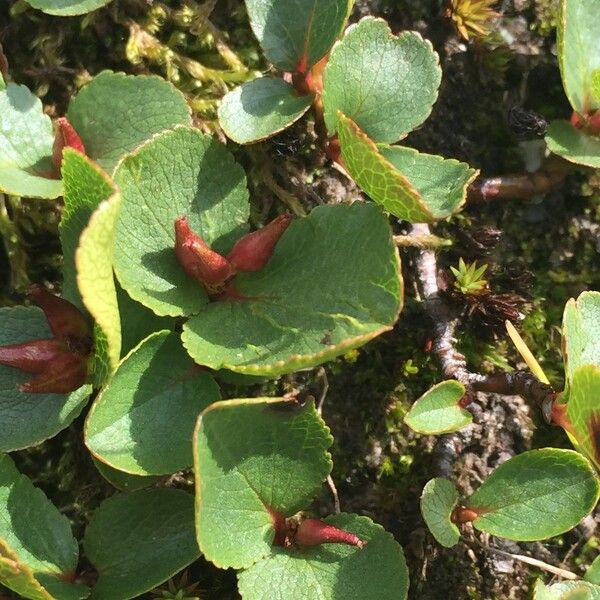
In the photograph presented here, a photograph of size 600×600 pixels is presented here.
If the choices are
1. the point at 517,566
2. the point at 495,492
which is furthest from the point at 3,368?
the point at 517,566

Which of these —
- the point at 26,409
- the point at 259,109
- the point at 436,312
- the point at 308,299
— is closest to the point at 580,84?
the point at 436,312

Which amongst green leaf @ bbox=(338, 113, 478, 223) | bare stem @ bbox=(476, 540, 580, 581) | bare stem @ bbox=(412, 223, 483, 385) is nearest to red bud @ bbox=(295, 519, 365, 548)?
bare stem @ bbox=(476, 540, 580, 581)

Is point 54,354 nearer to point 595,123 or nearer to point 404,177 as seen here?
point 404,177

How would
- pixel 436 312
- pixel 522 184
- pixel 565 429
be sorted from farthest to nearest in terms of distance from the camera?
pixel 522 184 → pixel 436 312 → pixel 565 429

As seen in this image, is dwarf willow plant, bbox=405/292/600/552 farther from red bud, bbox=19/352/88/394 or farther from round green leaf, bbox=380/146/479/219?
red bud, bbox=19/352/88/394

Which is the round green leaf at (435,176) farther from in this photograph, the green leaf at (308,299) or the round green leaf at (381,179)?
the green leaf at (308,299)

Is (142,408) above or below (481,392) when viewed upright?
above

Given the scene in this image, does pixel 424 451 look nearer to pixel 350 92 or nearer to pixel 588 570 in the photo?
pixel 588 570
